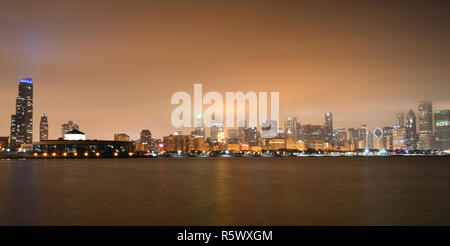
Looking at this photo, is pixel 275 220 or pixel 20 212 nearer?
pixel 275 220

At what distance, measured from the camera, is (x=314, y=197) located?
28.6 metres

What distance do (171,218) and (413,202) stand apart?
1694 centimetres

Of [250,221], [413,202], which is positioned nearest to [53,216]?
[250,221]
